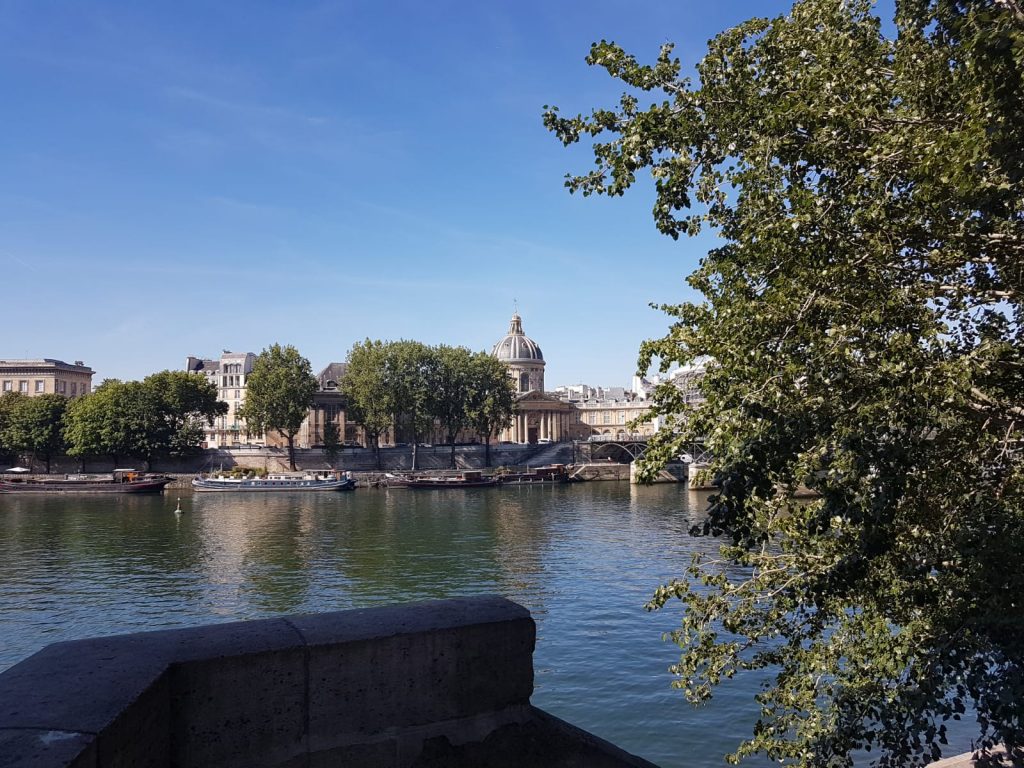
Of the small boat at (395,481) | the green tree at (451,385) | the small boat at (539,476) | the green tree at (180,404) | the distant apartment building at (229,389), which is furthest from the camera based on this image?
the distant apartment building at (229,389)

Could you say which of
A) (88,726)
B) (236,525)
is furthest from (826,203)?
(236,525)

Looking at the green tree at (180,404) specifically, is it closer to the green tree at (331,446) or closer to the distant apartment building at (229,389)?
the green tree at (331,446)

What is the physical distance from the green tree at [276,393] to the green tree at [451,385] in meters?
14.3

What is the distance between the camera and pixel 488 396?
102m

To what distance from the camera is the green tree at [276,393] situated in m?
96.0

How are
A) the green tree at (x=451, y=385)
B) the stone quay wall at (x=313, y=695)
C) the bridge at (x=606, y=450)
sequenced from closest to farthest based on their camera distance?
the stone quay wall at (x=313, y=695), the green tree at (x=451, y=385), the bridge at (x=606, y=450)

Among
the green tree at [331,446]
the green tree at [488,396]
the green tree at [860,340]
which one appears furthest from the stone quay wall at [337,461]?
the green tree at [860,340]

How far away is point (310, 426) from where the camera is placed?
12706cm

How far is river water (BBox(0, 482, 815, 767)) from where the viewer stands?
17156 mm

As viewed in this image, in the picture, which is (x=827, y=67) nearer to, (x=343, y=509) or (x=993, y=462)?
(x=993, y=462)

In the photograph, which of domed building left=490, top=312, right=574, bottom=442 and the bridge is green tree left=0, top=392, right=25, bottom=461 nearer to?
the bridge

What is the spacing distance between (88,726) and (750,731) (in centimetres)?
1444

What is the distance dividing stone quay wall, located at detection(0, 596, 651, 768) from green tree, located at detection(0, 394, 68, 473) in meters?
105

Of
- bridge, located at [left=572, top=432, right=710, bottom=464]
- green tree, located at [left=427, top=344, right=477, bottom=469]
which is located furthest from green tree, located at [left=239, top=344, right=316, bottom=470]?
bridge, located at [left=572, top=432, right=710, bottom=464]
